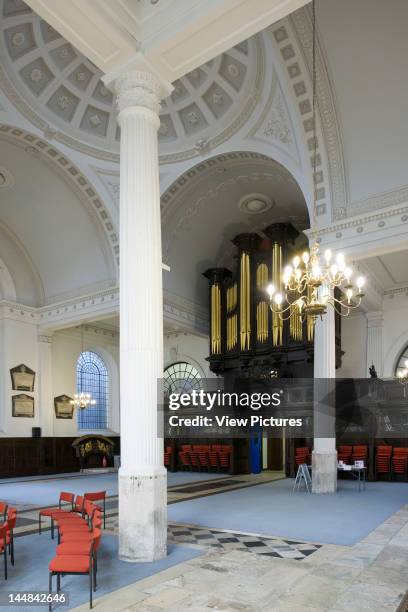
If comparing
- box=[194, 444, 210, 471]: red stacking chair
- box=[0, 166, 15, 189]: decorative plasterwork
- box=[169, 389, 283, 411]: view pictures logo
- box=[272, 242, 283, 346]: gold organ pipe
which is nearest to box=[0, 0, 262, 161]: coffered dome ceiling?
box=[0, 166, 15, 189]: decorative plasterwork

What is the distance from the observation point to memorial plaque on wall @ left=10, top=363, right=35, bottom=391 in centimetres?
1719

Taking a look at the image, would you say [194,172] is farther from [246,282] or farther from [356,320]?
[356,320]

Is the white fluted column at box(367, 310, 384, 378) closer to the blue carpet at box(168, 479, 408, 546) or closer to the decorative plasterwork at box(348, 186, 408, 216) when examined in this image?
the blue carpet at box(168, 479, 408, 546)

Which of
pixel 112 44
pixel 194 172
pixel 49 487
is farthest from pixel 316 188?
pixel 49 487

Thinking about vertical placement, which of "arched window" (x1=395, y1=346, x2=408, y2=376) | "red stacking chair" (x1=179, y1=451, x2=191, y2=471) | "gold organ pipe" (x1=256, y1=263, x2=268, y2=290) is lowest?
"red stacking chair" (x1=179, y1=451, x2=191, y2=471)

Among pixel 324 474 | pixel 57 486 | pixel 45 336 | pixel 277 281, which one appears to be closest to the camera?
pixel 324 474

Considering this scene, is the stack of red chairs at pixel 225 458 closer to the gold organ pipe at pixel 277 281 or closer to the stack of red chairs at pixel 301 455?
the stack of red chairs at pixel 301 455

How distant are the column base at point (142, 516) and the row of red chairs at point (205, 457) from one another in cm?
1150

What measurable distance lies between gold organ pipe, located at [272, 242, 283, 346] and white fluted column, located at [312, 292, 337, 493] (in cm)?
335

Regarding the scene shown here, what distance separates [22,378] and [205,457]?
22.5 feet

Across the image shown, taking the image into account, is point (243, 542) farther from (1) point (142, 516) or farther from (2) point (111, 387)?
(2) point (111, 387)

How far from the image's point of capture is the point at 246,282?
55.9ft

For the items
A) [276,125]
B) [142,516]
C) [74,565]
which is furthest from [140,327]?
[276,125]

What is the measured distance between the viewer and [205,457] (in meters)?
17.7
